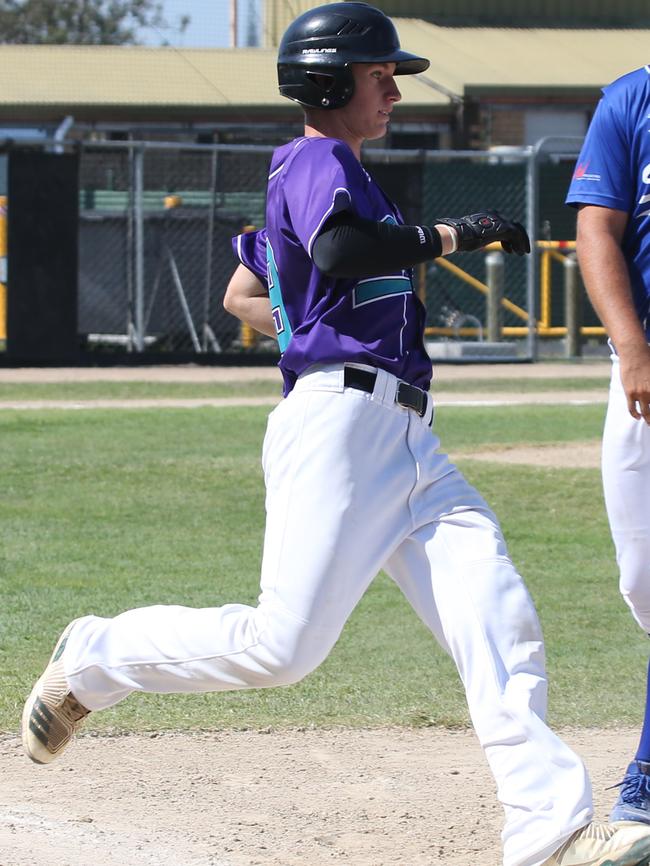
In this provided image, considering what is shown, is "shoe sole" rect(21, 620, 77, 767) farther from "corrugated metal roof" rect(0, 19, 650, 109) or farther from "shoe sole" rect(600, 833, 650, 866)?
"corrugated metal roof" rect(0, 19, 650, 109)

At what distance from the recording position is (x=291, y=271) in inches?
142

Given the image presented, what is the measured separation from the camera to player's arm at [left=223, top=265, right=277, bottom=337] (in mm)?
4145

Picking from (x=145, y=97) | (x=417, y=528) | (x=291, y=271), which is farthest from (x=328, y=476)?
(x=145, y=97)

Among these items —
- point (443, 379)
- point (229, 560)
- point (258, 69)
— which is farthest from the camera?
point (258, 69)

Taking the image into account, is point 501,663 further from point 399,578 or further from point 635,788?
point 635,788

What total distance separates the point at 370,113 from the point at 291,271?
443mm

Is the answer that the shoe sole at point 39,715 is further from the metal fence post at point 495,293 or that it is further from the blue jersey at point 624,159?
the metal fence post at point 495,293

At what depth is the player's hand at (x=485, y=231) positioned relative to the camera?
3.74 m

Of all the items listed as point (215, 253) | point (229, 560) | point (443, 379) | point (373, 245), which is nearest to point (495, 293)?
point (443, 379)

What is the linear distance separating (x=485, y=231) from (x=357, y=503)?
2.52 feet

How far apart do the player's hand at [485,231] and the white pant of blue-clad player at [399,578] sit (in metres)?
0.45

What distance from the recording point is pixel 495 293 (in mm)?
19219

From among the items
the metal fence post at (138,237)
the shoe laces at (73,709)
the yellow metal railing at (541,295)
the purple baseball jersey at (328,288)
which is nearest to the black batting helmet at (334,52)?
the purple baseball jersey at (328,288)

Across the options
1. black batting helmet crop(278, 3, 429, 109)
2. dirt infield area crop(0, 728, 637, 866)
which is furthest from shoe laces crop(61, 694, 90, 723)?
black batting helmet crop(278, 3, 429, 109)
